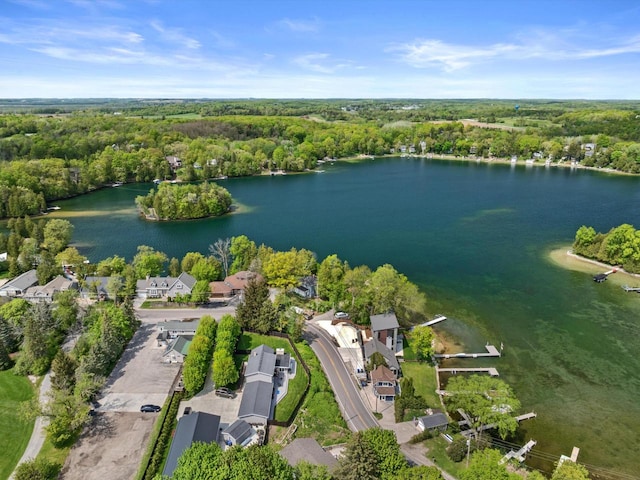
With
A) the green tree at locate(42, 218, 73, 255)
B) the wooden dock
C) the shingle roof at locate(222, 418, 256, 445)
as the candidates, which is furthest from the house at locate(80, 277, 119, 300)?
the wooden dock

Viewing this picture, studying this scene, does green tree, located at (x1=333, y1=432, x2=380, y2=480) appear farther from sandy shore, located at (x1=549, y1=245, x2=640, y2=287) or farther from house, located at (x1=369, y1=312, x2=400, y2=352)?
sandy shore, located at (x1=549, y1=245, x2=640, y2=287)

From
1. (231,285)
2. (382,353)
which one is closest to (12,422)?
(231,285)

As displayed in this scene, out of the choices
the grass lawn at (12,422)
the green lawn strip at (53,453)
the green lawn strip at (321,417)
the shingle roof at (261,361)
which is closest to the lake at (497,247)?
the green lawn strip at (321,417)

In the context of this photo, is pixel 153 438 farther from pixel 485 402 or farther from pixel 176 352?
pixel 485 402

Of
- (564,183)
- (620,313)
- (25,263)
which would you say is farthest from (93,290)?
(564,183)

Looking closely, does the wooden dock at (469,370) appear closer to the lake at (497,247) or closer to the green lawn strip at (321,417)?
the lake at (497,247)
